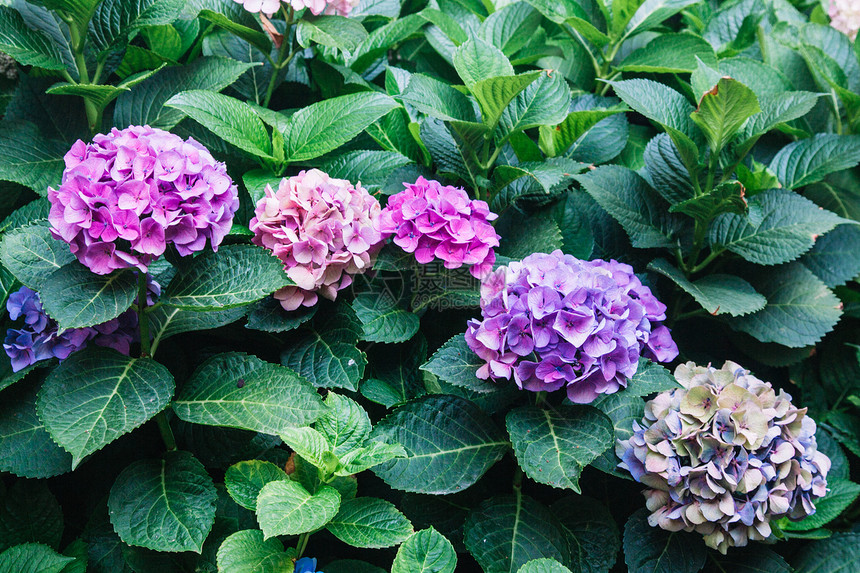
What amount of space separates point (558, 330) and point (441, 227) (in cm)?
45

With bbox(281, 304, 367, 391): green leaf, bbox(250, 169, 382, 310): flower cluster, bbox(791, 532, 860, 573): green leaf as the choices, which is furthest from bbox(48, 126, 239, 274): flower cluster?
bbox(791, 532, 860, 573): green leaf

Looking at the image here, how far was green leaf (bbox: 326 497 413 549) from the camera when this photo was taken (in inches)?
52.6

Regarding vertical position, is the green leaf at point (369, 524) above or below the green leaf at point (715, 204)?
below

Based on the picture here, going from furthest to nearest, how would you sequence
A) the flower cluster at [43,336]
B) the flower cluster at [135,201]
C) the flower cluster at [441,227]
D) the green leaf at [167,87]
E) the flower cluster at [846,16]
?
the flower cluster at [846,16], the green leaf at [167,87], the flower cluster at [441,227], the flower cluster at [43,336], the flower cluster at [135,201]

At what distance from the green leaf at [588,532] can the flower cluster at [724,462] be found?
0.12 m

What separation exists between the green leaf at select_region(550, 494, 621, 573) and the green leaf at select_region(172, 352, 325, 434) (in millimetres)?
678

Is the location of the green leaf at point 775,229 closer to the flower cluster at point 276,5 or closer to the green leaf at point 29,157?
the flower cluster at point 276,5

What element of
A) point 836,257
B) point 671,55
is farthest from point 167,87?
point 836,257

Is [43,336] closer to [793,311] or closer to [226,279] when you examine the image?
[226,279]

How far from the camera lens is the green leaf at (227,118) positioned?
1.67m

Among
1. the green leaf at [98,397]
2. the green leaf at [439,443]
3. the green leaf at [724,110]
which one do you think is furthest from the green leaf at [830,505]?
the green leaf at [98,397]

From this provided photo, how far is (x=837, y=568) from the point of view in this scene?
173 cm

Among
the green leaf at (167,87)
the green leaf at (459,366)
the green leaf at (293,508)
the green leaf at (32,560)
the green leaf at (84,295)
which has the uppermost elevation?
the green leaf at (167,87)

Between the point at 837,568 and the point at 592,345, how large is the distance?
1.00m
